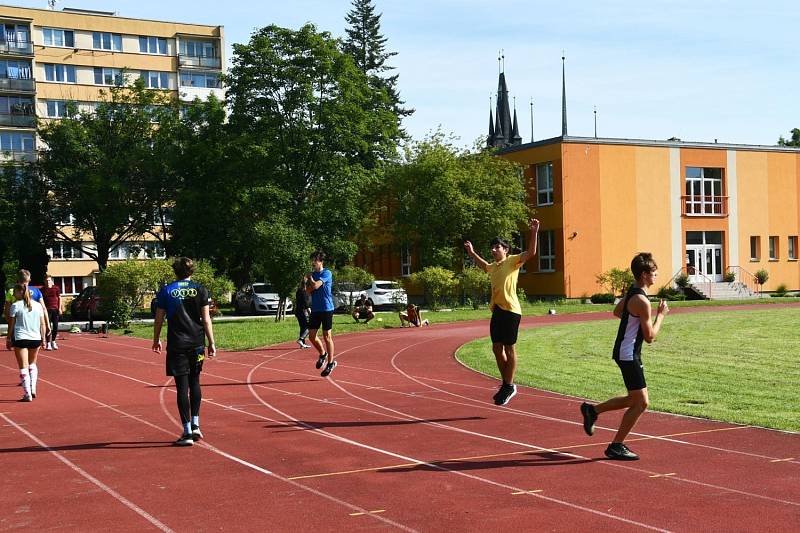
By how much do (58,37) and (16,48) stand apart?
3.90 metres

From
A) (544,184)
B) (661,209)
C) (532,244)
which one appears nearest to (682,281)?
(661,209)

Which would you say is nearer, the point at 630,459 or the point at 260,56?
the point at 630,459

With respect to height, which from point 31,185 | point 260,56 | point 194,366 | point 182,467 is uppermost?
point 260,56

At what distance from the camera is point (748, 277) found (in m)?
50.8

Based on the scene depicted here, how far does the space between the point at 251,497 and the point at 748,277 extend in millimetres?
48214

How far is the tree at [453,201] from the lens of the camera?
46031 mm

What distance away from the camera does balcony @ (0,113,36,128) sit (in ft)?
236

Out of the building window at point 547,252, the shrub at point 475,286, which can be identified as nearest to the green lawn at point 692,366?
the shrub at point 475,286

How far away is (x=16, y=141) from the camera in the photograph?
236 ft

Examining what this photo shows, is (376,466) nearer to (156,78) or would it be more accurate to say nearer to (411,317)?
(411,317)

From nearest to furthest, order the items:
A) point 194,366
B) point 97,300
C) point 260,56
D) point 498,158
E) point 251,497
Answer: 1. point 251,497
2. point 194,366
3. point 97,300
4. point 260,56
5. point 498,158

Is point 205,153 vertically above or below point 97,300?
above

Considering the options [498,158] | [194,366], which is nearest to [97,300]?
[498,158]

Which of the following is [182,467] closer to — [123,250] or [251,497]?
[251,497]
